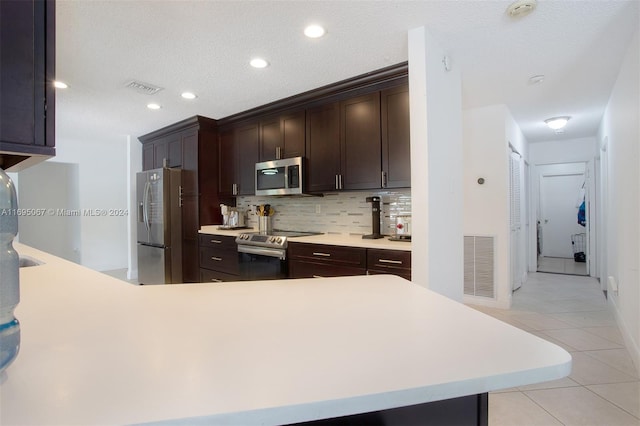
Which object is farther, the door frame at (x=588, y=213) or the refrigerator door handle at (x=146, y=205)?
the door frame at (x=588, y=213)

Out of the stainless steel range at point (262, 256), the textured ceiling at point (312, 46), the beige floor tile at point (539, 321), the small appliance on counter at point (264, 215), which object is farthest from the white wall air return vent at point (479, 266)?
the small appliance on counter at point (264, 215)

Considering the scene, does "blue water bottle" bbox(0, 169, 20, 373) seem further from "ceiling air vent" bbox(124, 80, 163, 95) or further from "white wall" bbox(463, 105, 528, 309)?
"white wall" bbox(463, 105, 528, 309)

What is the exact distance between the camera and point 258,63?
262cm

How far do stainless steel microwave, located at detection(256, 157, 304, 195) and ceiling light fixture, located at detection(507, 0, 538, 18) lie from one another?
2.11 meters

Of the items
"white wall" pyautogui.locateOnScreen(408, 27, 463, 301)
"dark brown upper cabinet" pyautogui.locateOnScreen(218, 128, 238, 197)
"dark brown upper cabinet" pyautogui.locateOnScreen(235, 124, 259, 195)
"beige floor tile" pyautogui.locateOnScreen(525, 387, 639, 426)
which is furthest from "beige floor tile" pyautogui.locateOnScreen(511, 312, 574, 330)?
"dark brown upper cabinet" pyautogui.locateOnScreen(218, 128, 238, 197)

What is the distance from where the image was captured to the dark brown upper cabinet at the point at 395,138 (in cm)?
273

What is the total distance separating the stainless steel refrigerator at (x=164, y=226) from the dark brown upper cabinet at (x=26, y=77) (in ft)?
13.3

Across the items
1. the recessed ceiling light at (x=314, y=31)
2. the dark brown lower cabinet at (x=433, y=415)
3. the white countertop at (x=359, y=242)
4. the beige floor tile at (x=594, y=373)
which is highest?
the recessed ceiling light at (x=314, y=31)

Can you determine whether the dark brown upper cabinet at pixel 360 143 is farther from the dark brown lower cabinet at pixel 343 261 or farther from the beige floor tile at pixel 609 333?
the beige floor tile at pixel 609 333

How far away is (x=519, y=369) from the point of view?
0.56 metres

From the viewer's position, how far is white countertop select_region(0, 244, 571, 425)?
0.47 meters

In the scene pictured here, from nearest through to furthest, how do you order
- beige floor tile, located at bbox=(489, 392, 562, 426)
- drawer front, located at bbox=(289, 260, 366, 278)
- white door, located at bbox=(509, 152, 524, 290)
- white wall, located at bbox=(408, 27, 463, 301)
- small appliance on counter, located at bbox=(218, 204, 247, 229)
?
beige floor tile, located at bbox=(489, 392, 562, 426)
white wall, located at bbox=(408, 27, 463, 301)
drawer front, located at bbox=(289, 260, 366, 278)
white door, located at bbox=(509, 152, 524, 290)
small appliance on counter, located at bbox=(218, 204, 247, 229)

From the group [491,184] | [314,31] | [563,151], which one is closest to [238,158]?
[314,31]

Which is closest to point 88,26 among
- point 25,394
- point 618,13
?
point 25,394
